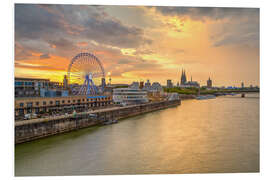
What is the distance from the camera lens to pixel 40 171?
22.1 ft

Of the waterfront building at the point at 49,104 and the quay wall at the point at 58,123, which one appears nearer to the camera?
the quay wall at the point at 58,123

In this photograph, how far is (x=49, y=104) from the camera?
14727 mm

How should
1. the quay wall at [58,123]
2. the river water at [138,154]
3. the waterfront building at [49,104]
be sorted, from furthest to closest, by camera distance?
the waterfront building at [49,104]
the quay wall at [58,123]
the river water at [138,154]

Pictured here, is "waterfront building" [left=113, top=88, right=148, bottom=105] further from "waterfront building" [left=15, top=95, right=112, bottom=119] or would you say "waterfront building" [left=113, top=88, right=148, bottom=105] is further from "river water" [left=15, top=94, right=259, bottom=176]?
"river water" [left=15, top=94, right=259, bottom=176]

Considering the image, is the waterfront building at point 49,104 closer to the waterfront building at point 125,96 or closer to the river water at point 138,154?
the waterfront building at point 125,96

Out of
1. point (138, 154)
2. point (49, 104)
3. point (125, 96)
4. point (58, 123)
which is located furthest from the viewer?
point (125, 96)

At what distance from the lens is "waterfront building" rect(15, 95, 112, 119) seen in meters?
12.6

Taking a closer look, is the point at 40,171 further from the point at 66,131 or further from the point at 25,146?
the point at 66,131

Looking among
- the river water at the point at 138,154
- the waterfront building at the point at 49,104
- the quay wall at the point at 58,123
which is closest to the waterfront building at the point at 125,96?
the waterfront building at the point at 49,104

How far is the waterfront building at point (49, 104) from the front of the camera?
1263cm

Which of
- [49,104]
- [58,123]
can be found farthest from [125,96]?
[58,123]

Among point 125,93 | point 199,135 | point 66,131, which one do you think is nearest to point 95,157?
point 66,131

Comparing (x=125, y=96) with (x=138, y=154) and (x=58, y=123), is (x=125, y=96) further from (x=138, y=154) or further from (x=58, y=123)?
(x=138, y=154)
